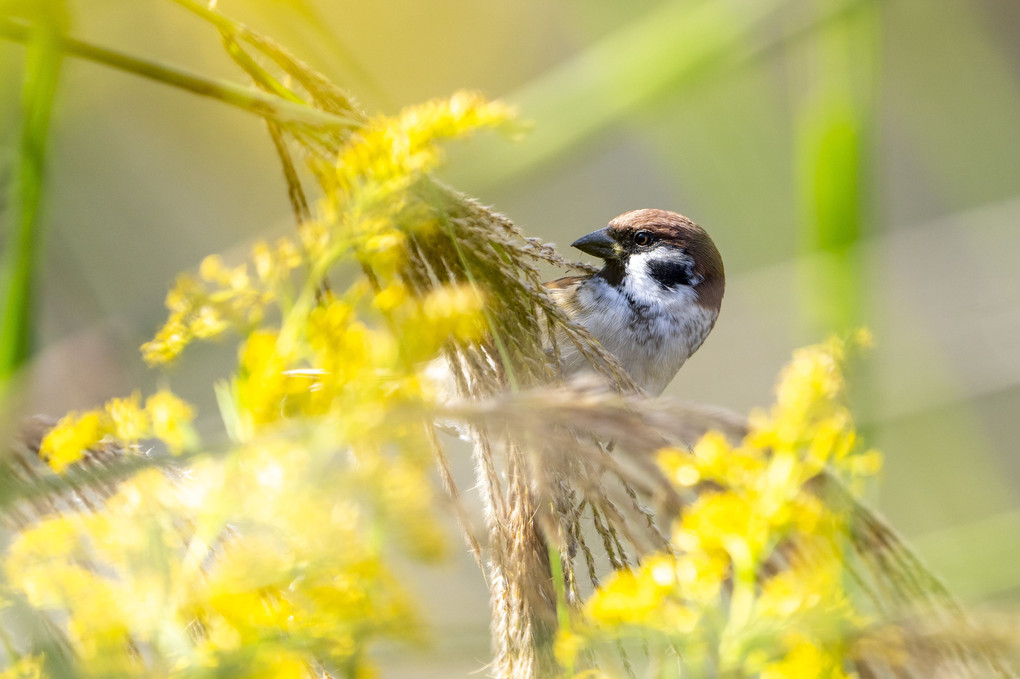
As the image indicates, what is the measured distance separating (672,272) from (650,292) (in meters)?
0.07

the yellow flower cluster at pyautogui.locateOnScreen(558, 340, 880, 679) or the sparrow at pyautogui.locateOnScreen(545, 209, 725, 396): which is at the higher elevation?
the sparrow at pyautogui.locateOnScreen(545, 209, 725, 396)

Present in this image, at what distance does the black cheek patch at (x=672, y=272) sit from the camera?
151cm

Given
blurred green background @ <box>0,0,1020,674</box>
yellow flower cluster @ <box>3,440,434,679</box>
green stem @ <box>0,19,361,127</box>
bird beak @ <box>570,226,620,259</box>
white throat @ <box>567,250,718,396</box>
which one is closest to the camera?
yellow flower cluster @ <box>3,440,434,679</box>

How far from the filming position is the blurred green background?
1.78ft

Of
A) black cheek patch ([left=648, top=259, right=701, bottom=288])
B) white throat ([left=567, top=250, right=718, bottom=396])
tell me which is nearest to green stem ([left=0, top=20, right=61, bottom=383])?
white throat ([left=567, top=250, right=718, bottom=396])

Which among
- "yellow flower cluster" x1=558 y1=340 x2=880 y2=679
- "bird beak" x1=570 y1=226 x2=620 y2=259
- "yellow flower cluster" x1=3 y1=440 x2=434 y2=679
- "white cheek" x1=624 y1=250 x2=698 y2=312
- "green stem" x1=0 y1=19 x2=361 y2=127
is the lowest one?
"yellow flower cluster" x1=558 y1=340 x2=880 y2=679

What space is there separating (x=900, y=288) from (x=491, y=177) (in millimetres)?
1979

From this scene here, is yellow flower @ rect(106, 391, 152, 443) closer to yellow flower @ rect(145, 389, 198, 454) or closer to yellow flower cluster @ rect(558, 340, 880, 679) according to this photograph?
yellow flower @ rect(145, 389, 198, 454)

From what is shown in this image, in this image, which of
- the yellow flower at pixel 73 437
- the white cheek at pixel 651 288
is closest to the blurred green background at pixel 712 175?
the yellow flower at pixel 73 437

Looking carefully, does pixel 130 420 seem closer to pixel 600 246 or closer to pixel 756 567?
pixel 756 567

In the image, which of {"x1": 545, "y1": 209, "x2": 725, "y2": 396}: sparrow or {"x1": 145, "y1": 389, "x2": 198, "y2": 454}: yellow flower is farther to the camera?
{"x1": 545, "y1": 209, "x2": 725, "y2": 396}: sparrow

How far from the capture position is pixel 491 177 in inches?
28.5

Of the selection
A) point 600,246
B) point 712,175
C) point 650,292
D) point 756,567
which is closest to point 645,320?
point 650,292

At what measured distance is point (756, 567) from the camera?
14.3 inches
